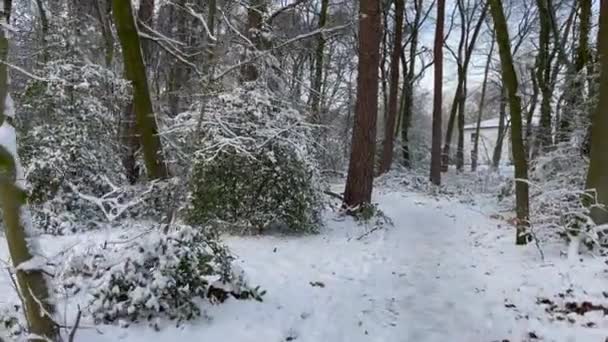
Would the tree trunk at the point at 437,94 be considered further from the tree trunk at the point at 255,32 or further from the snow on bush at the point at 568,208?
the tree trunk at the point at 255,32

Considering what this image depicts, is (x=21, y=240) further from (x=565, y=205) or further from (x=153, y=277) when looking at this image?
(x=565, y=205)

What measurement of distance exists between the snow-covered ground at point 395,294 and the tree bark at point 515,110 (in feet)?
1.47

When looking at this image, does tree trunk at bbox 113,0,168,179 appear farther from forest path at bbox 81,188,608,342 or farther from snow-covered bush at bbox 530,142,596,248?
snow-covered bush at bbox 530,142,596,248

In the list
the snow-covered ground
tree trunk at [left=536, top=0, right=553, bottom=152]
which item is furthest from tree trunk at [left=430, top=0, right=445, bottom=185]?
the snow-covered ground

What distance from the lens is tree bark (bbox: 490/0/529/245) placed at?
586cm

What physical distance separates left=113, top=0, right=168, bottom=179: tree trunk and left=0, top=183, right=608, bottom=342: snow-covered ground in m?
1.49

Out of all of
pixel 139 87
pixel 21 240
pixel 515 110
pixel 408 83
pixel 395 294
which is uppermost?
pixel 408 83

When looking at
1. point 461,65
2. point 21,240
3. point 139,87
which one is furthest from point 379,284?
point 461,65

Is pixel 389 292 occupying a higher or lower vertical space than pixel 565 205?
lower

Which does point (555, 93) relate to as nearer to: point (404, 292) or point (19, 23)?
point (404, 292)

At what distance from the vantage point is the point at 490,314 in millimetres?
3900

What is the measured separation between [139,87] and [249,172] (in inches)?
72.8

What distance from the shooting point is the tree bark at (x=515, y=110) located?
19.2ft

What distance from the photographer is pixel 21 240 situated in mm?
2387
